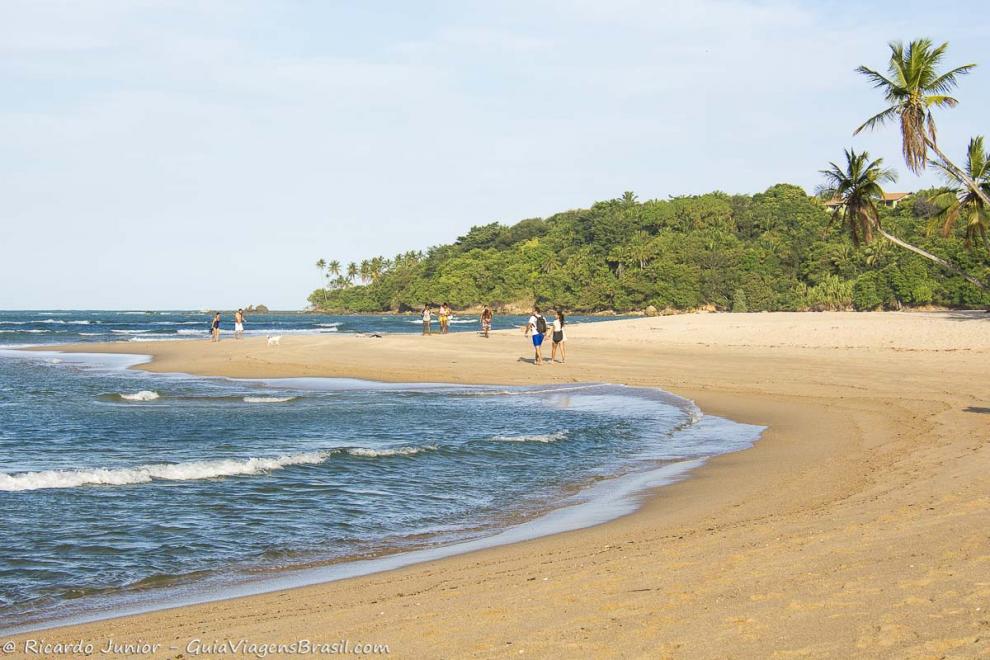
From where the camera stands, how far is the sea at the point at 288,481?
8117mm

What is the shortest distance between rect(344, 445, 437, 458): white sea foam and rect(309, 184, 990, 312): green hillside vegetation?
71.9 meters

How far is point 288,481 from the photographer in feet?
40.2

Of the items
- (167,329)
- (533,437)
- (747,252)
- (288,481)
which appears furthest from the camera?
(747,252)

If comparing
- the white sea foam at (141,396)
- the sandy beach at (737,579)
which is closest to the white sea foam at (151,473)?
the sandy beach at (737,579)

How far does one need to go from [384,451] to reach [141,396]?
39.7 feet

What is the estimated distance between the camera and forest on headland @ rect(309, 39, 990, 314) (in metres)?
38.5

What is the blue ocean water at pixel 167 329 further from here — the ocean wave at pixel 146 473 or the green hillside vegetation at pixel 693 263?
the ocean wave at pixel 146 473

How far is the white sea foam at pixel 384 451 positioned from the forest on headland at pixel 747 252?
26249mm

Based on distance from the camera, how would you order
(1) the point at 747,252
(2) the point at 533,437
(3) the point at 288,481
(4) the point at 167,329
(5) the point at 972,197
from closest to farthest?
(3) the point at 288,481
(2) the point at 533,437
(5) the point at 972,197
(4) the point at 167,329
(1) the point at 747,252

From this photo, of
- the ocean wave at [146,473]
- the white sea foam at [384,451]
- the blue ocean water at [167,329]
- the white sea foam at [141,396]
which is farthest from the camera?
the blue ocean water at [167,329]

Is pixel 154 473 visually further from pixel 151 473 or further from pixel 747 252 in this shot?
pixel 747 252

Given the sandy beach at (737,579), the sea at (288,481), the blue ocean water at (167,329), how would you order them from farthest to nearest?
the blue ocean water at (167,329) < the sea at (288,481) < the sandy beach at (737,579)

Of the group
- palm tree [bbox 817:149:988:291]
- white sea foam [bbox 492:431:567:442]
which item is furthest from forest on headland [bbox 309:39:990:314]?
white sea foam [bbox 492:431:567:442]

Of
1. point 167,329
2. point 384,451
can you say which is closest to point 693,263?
point 167,329
